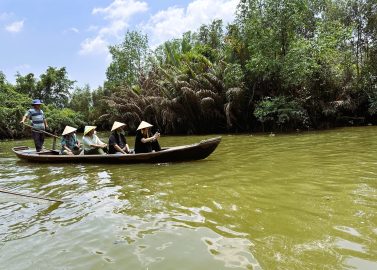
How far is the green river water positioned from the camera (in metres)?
2.96

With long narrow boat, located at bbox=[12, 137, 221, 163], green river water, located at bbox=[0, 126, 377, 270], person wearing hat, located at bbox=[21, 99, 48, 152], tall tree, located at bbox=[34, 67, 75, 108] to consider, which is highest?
tall tree, located at bbox=[34, 67, 75, 108]

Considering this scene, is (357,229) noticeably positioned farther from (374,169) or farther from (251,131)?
(251,131)

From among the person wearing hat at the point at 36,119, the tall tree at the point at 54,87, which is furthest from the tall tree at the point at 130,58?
the person wearing hat at the point at 36,119

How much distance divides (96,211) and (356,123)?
15037 millimetres

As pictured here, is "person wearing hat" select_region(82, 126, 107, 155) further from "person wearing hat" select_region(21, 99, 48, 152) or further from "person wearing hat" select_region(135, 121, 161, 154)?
"person wearing hat" select_region(21, 99, 48, 152)

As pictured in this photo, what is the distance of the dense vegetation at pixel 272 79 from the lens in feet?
48.7

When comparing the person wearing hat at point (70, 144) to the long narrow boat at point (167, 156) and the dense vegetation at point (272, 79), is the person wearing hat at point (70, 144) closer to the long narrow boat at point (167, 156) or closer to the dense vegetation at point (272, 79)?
the long narrow boat at point (167, 156)

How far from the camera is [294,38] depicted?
50.4 ft

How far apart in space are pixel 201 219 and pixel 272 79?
1303 centimetres

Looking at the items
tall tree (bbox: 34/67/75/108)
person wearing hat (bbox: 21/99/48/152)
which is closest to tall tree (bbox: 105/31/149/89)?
tall tree (bbox: 34/67/75/108)

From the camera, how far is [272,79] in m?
16.0

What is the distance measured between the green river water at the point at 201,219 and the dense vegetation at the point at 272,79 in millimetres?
8762

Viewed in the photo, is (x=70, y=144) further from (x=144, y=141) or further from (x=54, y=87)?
(x=54, y=87)

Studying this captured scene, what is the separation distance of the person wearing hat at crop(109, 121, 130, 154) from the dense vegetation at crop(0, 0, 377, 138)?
7.63 metres
